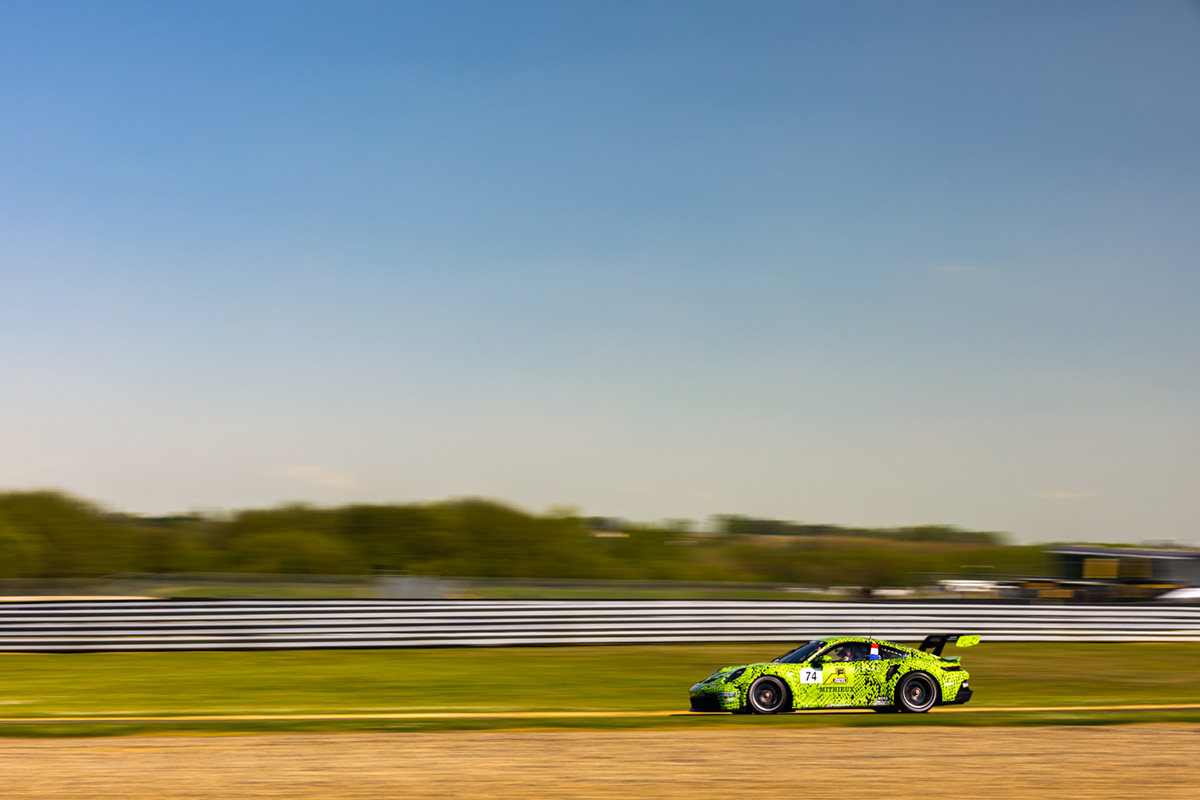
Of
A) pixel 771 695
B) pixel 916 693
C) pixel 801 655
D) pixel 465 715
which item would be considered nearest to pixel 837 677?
pixel 801 655

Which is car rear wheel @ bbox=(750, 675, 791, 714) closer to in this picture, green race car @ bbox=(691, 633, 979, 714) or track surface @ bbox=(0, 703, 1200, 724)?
green race car @ bbox=(691, 633, 979, 714)

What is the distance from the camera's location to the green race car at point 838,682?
12.0m

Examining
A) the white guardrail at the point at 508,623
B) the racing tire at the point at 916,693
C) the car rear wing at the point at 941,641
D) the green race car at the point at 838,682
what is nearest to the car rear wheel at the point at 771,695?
the green race car at the point at 838,682

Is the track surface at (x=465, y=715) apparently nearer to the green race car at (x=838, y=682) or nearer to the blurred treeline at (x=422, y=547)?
the green race car at (x=838, y=682)

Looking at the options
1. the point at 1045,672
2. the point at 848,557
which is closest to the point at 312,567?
the point at 848,557

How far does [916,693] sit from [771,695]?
1.63 metres

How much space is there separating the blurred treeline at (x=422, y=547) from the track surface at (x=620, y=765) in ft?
77.8

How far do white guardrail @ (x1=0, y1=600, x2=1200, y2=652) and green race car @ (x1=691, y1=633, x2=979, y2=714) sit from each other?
686 centimetres

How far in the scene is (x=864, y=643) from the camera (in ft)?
40.3

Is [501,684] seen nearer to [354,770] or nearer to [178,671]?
[178,671]

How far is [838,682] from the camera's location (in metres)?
12.1

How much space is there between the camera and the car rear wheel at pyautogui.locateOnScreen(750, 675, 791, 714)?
12.0 m

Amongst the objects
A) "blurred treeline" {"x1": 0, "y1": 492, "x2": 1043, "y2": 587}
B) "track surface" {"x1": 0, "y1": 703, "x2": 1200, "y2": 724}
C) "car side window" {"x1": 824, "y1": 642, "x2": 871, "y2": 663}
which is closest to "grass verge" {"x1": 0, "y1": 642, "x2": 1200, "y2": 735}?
"track surface" {"x1": 0, "y1": 703, "x2": 1200, "y2": 724}

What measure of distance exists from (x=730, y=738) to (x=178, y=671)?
30.2 ft
